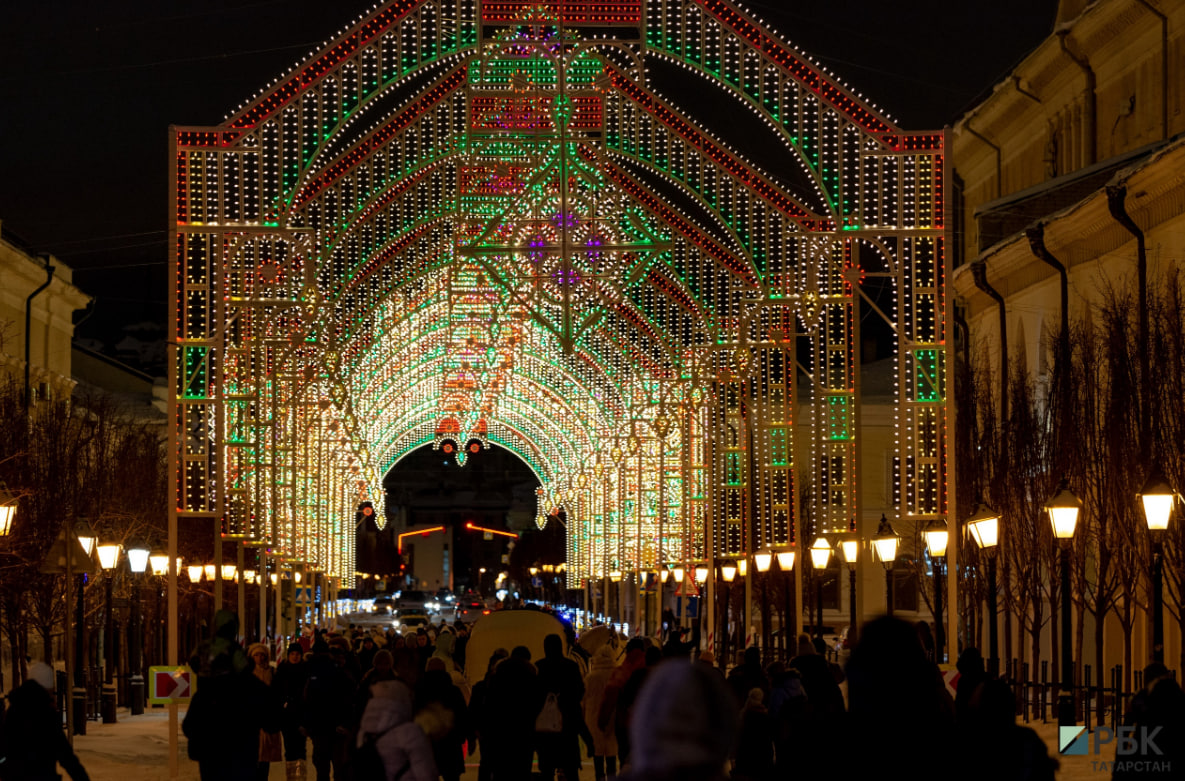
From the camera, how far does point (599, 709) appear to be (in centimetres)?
1938

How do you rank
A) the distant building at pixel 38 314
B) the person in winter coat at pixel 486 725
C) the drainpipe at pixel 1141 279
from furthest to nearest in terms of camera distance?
the distant building at pixel 38 314
the drainpipe at pixel 1141 279
the person in winter coat at pixel 486 725

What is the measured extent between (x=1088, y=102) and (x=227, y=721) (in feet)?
118

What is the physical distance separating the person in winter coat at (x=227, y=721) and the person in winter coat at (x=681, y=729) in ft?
21.0

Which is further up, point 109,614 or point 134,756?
point 109,614

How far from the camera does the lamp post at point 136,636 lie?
2989 centimetres

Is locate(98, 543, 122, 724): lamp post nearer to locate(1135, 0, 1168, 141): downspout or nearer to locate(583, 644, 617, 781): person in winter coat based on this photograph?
locate(583, 644, 617, 781): person in winter coat

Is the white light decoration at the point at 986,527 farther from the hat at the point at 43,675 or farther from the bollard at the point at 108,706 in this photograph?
the bollard at the point at 108,706

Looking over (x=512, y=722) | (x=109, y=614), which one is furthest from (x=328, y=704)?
(x=109, y=614)

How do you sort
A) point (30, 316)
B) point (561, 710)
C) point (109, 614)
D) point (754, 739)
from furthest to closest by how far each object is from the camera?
point (30, 316) < point (109, 614) < point (561, 710) < point (754, 739)

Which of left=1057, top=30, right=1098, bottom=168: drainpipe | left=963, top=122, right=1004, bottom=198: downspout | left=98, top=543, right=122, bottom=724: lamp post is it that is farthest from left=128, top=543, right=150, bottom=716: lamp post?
left=963, top=122, right=1004, bottom=198: downspout

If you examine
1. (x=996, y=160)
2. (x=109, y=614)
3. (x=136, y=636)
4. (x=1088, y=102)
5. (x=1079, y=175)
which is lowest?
(x=136, y=636)

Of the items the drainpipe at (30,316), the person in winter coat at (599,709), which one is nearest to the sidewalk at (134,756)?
the person in winter coat at (599,709)

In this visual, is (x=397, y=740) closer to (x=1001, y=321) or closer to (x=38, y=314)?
(x=1001, y=321)

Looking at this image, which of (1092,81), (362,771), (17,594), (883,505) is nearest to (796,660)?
(362,771)
